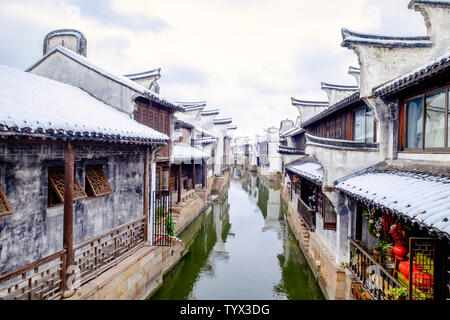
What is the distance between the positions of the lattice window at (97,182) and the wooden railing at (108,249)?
1.42m

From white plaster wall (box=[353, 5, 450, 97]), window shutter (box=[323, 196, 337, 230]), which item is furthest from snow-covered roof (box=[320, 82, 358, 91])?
window shutter (box=[323, 196, 337, 230])

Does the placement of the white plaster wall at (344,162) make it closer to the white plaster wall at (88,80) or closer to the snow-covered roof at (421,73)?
the snow-covered roof at (421,73)

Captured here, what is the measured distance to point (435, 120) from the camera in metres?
5.82

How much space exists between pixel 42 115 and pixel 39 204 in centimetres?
256

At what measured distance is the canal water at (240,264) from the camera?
34.3 feet

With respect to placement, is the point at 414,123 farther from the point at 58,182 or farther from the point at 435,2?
the point at 58,182

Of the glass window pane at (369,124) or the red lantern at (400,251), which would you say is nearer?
the red lantern at (400,251)

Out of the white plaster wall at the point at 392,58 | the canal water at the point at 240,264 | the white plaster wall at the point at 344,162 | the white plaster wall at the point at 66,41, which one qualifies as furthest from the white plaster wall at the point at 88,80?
the white plaster wall at the point at 392,58

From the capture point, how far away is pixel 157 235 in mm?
10922

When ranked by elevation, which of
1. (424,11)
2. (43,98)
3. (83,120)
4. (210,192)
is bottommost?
(210,192)

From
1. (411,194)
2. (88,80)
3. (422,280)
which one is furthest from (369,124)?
(88,80)

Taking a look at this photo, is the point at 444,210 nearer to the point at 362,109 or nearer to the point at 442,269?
the point at 442,269
